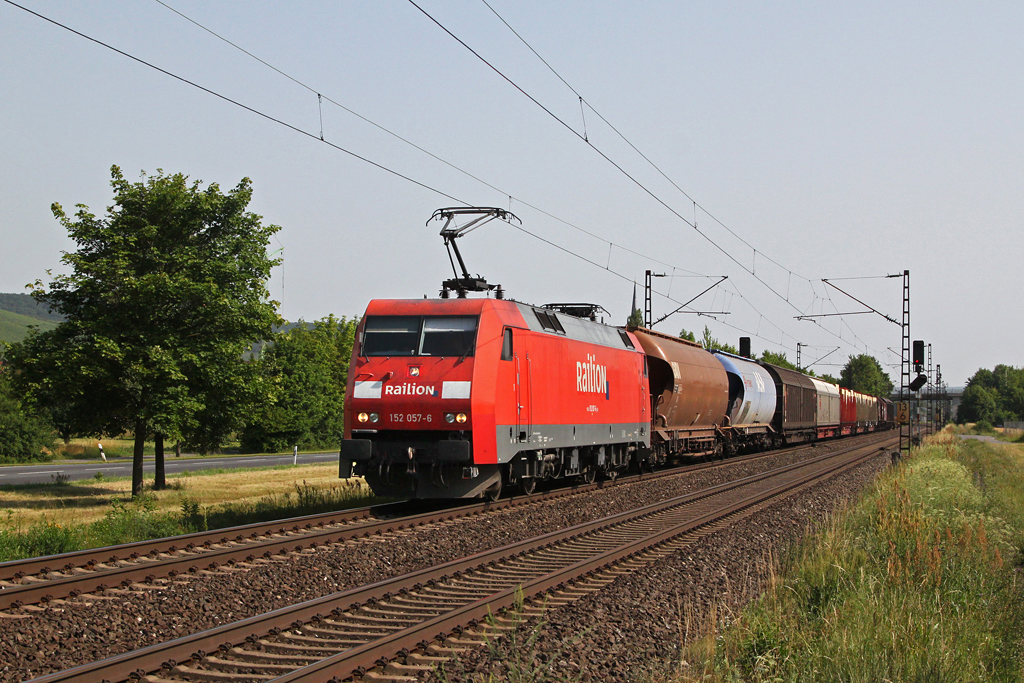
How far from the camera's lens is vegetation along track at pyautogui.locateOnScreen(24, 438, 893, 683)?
21.0 ft

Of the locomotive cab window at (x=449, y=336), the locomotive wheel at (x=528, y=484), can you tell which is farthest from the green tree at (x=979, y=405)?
the locomotive cab window at (x=449, y=336)

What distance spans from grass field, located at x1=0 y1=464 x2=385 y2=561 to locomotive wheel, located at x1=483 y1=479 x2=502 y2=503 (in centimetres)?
233

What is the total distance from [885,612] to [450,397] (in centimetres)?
837

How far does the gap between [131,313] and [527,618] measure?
1432cm

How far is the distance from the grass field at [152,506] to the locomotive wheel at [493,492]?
2.33 meters

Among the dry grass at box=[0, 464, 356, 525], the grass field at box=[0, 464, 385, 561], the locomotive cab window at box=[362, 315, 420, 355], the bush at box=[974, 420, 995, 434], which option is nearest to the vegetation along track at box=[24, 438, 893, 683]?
the locomotive cab window at box=[362, 315, 420, 355]

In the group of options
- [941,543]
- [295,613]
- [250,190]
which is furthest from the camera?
[250,190]

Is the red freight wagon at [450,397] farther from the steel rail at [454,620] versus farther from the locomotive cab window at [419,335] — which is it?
the steel rail at [454,620]

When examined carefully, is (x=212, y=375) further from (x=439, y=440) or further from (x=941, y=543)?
(x=941, y=543)

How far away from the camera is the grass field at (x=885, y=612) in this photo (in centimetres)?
623

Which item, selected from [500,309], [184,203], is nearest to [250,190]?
[184,203]

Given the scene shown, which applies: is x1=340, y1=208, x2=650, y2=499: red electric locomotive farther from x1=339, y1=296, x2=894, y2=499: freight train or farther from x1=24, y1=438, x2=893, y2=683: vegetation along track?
x1=24, y1=438, x2=893, y2=683: vegetation along track

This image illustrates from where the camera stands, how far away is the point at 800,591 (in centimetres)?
916

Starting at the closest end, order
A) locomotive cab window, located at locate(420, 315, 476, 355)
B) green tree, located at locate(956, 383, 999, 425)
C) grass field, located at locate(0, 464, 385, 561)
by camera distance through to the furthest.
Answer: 1. grass field, located at locate(0, 464, 385, 561)
2. locomotive cab window, located at locate(420, 315, 476, 355)
3. green tree, located at locate(956, 383, 999, 425)
